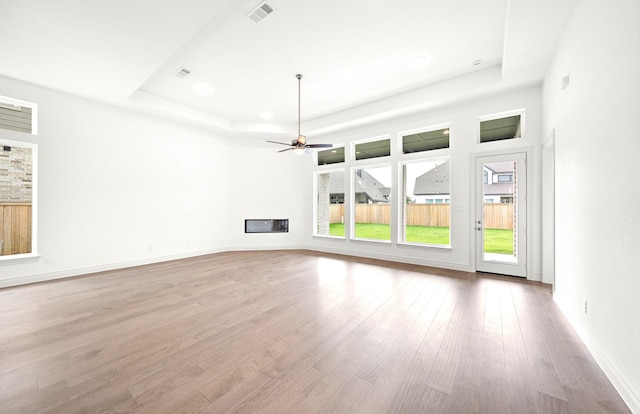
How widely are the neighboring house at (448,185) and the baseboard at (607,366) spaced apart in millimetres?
2502

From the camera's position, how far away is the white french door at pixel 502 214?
15.2 feet

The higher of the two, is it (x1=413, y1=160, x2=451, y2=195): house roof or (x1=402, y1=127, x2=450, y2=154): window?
(x1=402, y1=127, x2=450, y2=154): window

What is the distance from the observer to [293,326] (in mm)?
2768

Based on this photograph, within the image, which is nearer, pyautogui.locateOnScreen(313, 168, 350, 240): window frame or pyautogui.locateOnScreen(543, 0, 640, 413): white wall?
pyautogui.locateOnScreen(543, 0, 640, 413): white wall

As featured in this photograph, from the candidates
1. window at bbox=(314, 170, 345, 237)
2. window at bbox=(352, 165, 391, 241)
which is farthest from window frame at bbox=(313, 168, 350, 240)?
window at bbox=(352, 165, 391, 241)

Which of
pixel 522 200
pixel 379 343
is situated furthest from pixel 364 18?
pixel 522 200

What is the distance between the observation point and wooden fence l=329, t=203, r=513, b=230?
4.99 metres

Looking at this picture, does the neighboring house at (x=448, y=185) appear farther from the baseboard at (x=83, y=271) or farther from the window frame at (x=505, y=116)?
the baseboard at (x=83, y=271)

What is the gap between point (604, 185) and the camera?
2146 millimetres

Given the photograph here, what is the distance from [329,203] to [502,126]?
180 inches

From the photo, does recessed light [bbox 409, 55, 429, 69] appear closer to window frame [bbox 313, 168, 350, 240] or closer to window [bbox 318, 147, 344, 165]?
window [bbox 318, 147, 344, 165]

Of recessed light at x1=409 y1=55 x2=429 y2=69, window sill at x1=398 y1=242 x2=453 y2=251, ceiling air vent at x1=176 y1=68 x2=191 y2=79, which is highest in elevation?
recessed light at x1=409 y1=55 x2=429 y2=69

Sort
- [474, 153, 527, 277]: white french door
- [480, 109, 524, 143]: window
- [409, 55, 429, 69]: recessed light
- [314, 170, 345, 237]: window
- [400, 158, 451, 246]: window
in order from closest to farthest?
[409, 55, 429, 69]: recessed light < [474, 153, 527, 277]: white french door < [480, 109, 524, 143]: window < [400, 158, 451, 246]: window < [314, 170, 345, 237]: window

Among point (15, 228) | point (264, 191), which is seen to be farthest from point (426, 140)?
point (15, 228)
